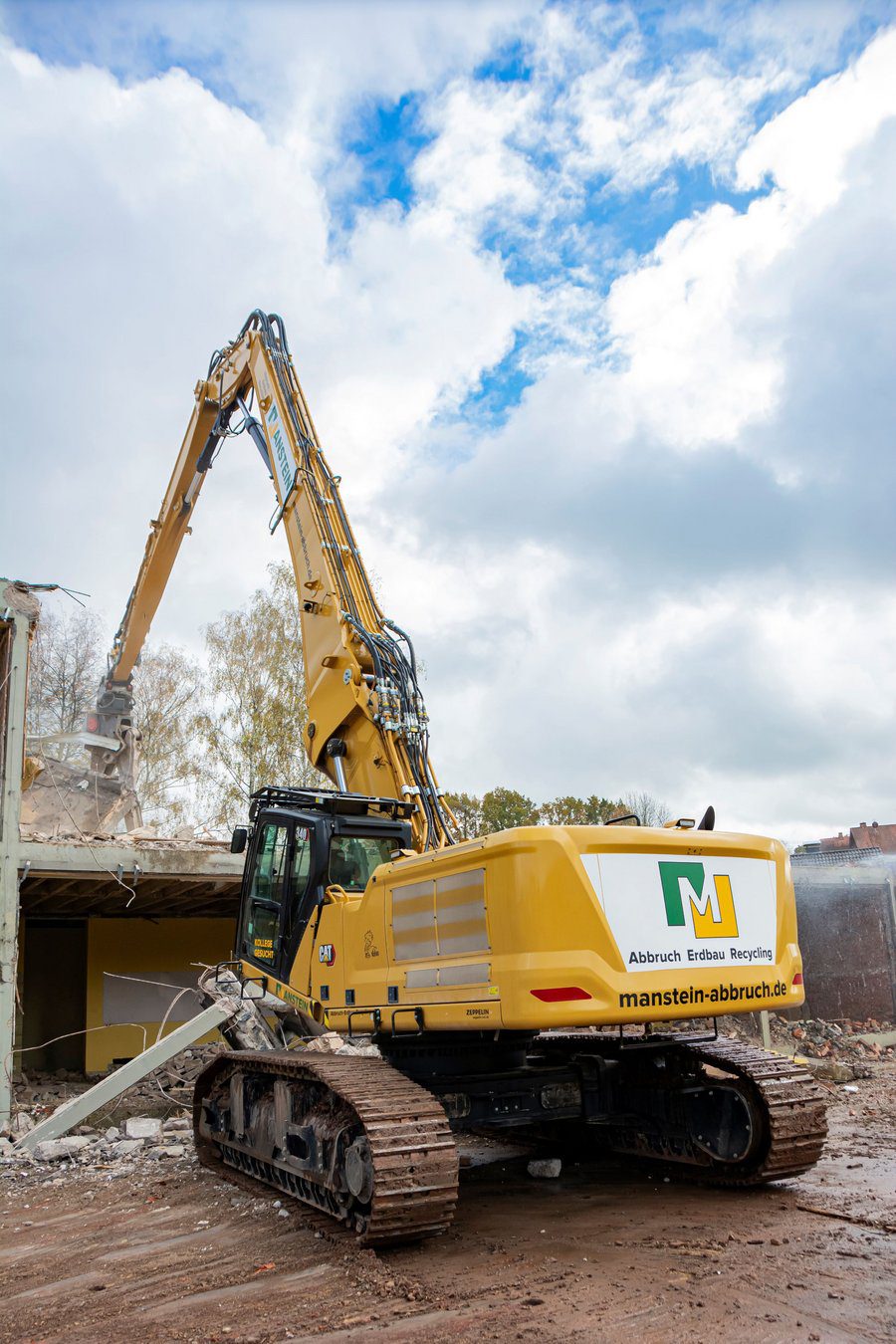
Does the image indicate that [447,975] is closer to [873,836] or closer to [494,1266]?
[494,1266]

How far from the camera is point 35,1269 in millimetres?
5637

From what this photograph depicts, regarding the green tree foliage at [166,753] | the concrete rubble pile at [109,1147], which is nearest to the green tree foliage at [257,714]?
the green tree foliage at [166,753]

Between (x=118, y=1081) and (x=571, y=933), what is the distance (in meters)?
5.55

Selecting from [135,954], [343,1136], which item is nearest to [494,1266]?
[343,1136]

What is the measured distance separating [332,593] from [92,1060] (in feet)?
29.0

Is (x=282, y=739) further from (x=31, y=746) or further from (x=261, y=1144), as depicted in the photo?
(x=261, y=1144)

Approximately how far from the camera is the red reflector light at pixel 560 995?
5078 mm

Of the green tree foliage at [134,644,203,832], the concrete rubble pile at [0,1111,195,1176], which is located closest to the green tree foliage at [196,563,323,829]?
the green tree foliage at [134,644,203,832]

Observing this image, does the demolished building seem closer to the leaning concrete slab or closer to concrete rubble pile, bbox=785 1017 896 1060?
the leaning concrete slab

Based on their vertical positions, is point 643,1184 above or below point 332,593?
below

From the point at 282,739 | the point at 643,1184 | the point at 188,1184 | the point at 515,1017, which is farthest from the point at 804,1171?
the point at 282,739

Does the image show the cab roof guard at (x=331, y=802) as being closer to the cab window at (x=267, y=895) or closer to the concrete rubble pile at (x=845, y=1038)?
the cab window at (x=267, y=895)

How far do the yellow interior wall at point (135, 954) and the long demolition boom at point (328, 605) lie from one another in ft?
22.2

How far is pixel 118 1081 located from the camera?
353 inches
